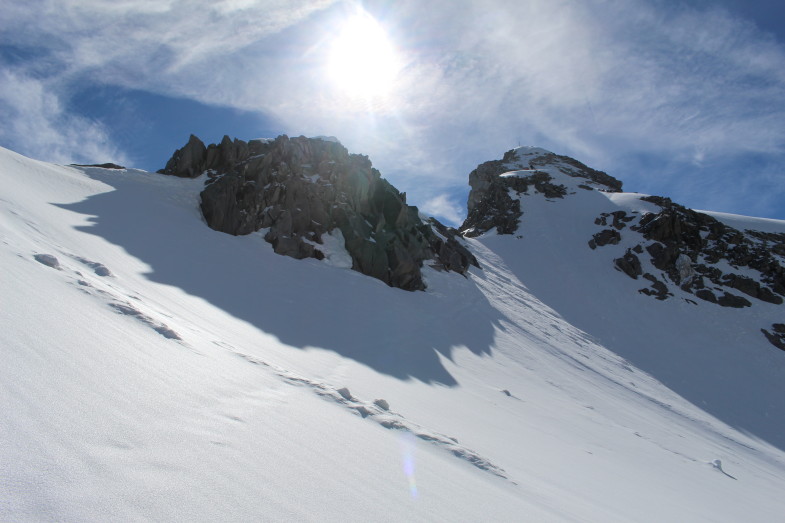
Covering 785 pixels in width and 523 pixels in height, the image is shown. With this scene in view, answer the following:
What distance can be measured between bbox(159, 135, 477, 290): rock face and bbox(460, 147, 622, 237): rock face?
24.4 m

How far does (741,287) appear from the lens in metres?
38.3

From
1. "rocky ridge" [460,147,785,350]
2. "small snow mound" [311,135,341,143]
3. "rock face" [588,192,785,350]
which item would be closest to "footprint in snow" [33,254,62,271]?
"small snow mound" [311,135,341,143]

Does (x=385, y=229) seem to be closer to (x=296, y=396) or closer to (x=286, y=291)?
(x=286, y=291)

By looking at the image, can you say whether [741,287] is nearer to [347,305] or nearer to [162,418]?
[347,305]

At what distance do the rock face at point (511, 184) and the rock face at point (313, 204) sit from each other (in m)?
24.4

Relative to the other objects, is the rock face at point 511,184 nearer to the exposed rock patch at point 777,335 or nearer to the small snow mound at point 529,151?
the small snow mound at point 529,151

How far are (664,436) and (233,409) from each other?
14.3 metres

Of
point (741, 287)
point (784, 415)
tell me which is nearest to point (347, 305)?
point (784, 415)

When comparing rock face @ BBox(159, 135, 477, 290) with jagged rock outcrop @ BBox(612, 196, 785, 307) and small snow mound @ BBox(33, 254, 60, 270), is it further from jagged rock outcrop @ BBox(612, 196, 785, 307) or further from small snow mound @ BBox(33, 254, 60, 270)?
jagged rock outcrop @ BBox(612, 196, 785, 307)

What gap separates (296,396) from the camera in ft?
17.2

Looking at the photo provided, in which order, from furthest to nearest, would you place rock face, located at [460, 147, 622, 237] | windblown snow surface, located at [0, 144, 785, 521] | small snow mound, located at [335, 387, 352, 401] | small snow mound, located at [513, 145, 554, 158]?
small snow mound, located at [513, 145, 554, 158] → rock face, located at [460, 147, 622, 237] → small snow mound, located at [335, 387, 352, 401] → windblown snow surface, located at [0, 144, 785, 521]

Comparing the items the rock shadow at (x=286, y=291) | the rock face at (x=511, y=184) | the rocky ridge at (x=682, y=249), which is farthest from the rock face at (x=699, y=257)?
the rock shadow at (x=286, y=291)

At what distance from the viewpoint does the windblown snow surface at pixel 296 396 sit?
250 cm

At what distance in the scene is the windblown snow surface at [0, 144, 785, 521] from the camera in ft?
8.21
